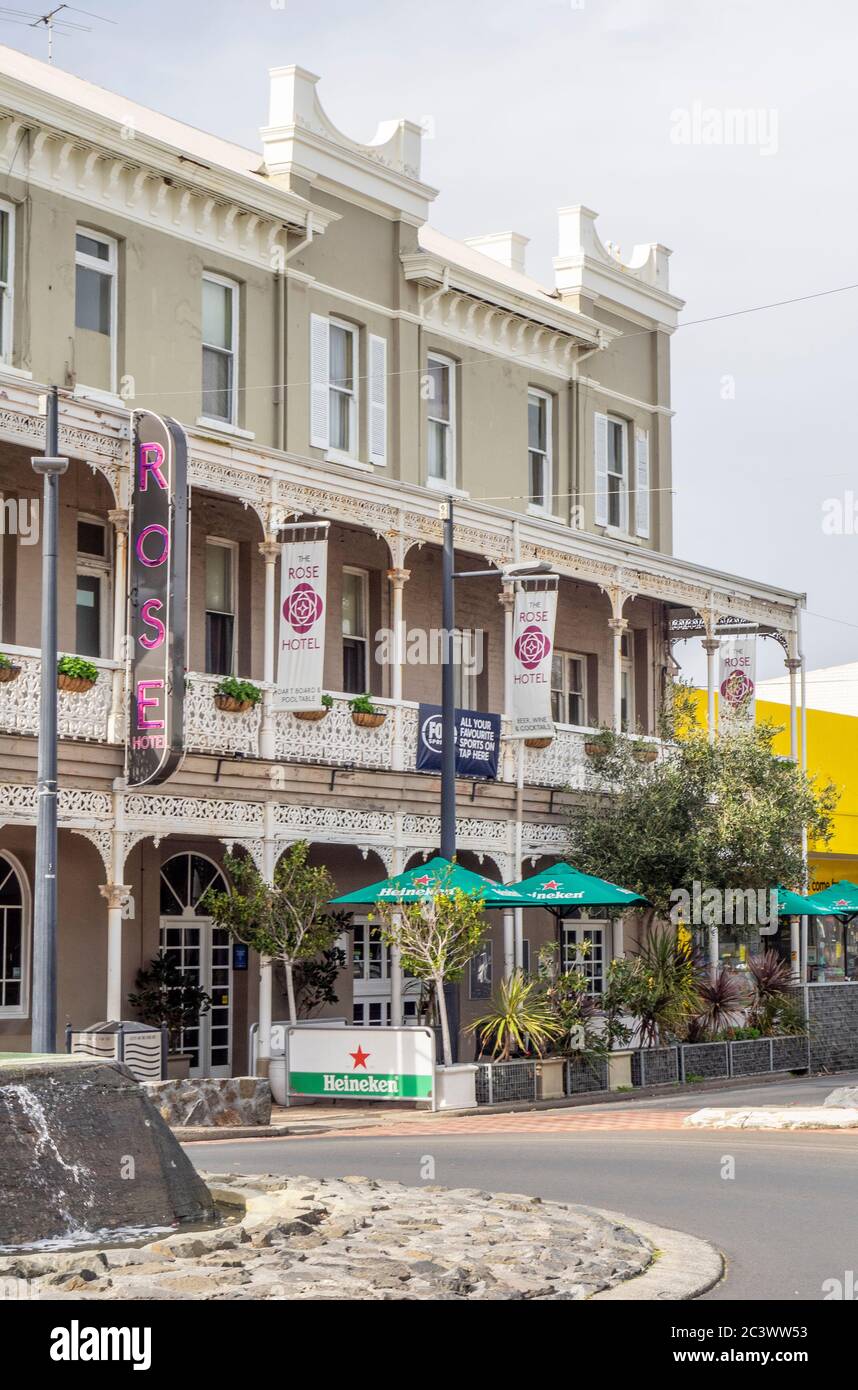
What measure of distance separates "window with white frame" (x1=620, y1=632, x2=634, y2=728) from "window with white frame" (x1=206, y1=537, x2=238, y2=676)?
9.77 m

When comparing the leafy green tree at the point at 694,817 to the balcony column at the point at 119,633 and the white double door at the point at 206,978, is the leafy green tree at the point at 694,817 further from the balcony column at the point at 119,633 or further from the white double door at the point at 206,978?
the balcony column at the point at 119,633

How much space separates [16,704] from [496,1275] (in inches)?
510

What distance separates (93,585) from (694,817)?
9360 mm

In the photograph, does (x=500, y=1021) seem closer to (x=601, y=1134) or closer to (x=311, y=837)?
(x=311, y=837)

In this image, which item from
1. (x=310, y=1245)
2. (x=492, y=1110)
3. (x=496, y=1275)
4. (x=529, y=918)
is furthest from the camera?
(x=529, y=918)

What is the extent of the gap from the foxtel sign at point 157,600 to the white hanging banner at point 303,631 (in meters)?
2.31

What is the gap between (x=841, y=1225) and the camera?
11.7m

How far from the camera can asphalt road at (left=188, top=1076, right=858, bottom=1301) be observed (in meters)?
10.5

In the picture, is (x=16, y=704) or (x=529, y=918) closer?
(x=16, y=704)

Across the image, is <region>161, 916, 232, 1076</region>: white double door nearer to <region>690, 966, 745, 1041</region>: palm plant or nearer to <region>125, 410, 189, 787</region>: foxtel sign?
<region>125, 410, 189, 787</region>: foxtel sign

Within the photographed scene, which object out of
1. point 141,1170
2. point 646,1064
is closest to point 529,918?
point 646,1064

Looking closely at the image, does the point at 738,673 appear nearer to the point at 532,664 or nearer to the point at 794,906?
the point at 794,906

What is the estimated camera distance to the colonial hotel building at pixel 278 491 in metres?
22.9
